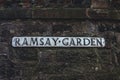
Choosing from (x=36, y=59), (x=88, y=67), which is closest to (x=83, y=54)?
(x=88, y=67)

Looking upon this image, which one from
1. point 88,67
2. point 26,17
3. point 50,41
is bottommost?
point 88,67

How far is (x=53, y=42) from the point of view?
6156mm

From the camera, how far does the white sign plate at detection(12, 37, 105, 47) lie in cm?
615

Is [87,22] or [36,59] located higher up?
[87,22]

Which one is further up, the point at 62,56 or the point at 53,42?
the point at 53,42

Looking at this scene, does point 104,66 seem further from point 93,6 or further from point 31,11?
point 31,11

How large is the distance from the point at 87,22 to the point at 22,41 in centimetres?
118

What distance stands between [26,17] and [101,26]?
1.31m

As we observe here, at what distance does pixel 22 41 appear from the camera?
6.16 meters

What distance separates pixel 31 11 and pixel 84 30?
0.97 m

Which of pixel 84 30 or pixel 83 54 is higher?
pixel 84 30

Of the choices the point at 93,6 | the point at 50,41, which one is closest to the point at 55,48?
the point at 50,41

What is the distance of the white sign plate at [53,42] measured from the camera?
615 cm

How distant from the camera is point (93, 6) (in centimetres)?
633
